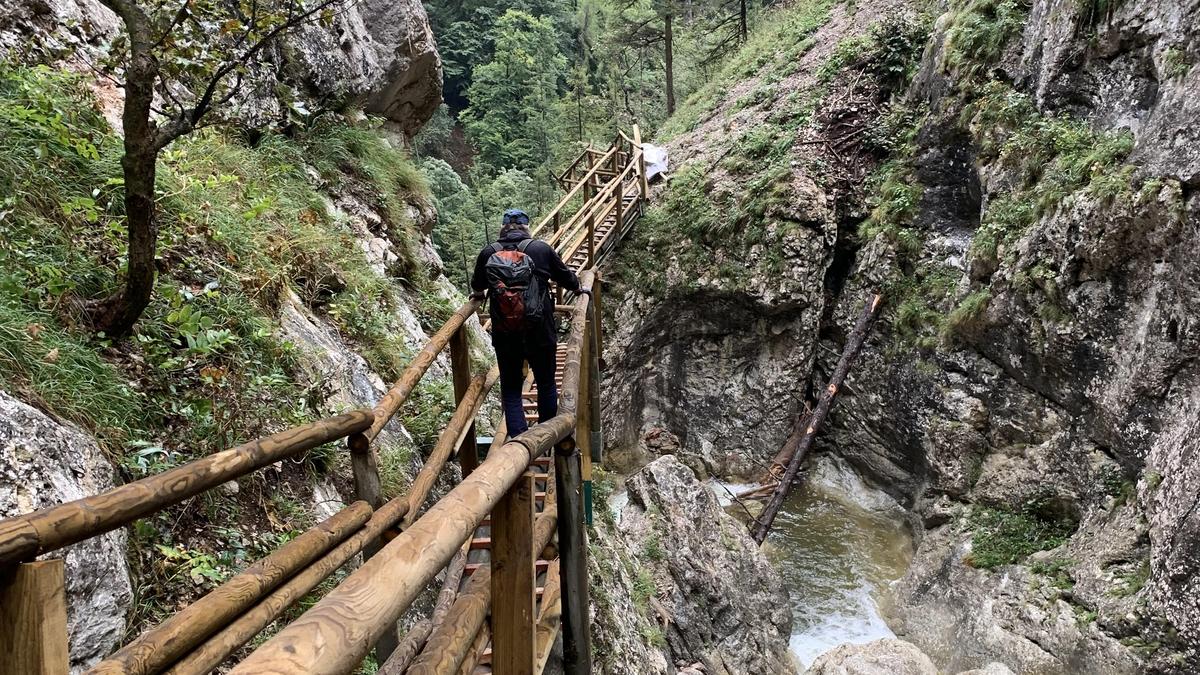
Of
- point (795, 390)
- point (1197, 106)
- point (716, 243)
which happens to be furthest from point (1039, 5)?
point (795, 390)

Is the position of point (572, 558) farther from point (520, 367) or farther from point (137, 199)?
point (137, 199)

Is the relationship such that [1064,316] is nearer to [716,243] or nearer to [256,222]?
[716,243]

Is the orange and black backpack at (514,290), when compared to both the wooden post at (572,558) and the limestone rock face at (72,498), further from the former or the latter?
the limestone rock face at (72,498)

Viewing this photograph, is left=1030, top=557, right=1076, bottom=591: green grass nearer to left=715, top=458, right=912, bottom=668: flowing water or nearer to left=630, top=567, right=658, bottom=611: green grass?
left=715, top=458, right=912, bottom=668: flowing water

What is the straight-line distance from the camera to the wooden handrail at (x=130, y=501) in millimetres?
1170

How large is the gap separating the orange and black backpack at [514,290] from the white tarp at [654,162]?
12373 mm

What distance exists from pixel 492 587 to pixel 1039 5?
42.9 feet

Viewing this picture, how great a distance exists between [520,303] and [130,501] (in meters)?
2.49

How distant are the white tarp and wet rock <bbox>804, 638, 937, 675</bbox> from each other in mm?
11278

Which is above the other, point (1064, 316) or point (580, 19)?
point (580, 19)

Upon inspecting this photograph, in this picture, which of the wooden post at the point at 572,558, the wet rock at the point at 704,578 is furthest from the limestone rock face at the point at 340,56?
the wet rock at the point at 704,578

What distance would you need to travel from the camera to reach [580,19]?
40094 millimetres

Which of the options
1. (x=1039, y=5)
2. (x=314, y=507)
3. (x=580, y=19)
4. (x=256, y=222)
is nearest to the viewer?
(x=314, y=507)

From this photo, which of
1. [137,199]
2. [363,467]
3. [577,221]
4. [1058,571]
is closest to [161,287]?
[137,199]
